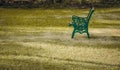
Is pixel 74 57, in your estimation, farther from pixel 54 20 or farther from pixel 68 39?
pixel 54 20

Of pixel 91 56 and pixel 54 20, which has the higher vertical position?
pixel 91 56

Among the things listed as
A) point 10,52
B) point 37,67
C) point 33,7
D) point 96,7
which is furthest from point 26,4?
point 37,67

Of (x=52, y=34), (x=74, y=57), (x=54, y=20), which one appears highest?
(x=74, y=57)

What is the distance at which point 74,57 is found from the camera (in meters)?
11.3

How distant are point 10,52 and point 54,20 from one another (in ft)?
34.5

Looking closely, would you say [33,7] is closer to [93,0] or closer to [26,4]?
[26,4]

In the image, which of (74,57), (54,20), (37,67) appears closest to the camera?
(37,67)

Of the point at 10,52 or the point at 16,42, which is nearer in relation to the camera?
the point at 10,52

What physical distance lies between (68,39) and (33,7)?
1729cm

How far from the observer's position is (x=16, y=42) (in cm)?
1389

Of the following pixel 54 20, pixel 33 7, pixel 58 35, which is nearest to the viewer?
pixel 58 35

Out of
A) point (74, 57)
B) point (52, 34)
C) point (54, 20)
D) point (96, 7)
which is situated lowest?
point (96, 7)

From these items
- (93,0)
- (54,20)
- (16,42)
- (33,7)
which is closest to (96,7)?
(93,0)

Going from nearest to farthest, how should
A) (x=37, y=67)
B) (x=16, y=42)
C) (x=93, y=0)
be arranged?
(x=37, y=67) → (x=16, y=42) → (x=93, y=0)
